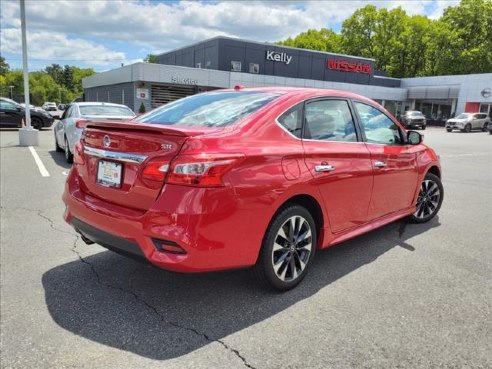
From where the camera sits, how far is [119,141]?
3.09 metres

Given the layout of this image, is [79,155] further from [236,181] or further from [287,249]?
[287,249]

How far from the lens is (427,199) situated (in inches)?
217

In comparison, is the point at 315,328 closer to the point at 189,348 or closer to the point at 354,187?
the point at 189,348

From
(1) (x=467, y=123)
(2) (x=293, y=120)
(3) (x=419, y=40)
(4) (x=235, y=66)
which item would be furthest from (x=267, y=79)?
(2) (x=293, y=120)

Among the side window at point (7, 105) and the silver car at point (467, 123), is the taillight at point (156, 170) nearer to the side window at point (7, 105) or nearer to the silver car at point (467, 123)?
the side window at point (7, 105)

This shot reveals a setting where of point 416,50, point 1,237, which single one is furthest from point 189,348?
point 416,50

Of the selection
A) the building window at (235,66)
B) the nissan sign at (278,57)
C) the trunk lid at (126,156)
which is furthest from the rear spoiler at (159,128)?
the nissan sign at (278,57)

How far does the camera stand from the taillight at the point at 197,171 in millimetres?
2723

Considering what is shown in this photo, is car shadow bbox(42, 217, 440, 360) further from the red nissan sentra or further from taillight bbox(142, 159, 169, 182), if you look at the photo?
taillight bbox(142, 159, 169, 182)

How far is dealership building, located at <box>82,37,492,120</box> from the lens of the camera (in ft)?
114

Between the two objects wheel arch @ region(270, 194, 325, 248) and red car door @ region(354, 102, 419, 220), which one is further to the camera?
red car door @ region(354, 102, 419, 220)

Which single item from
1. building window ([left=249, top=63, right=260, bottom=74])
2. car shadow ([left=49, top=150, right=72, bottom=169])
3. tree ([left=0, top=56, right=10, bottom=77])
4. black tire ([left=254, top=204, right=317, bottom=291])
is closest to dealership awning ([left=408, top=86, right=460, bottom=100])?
building window ([left=249, top=63, right=260, bottom=74])

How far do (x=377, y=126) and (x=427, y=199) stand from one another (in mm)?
1657

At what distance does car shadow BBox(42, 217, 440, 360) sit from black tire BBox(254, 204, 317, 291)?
0.45ft
